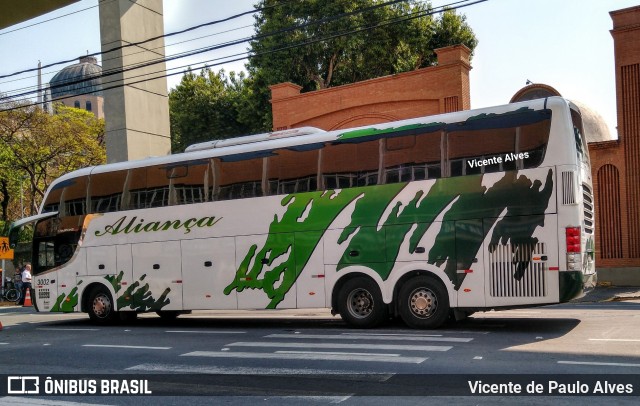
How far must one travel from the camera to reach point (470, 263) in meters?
12.5

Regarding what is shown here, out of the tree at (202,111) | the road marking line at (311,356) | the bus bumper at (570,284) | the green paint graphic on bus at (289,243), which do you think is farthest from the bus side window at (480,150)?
the tree at (202,111)

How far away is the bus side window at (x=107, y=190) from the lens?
16.9m

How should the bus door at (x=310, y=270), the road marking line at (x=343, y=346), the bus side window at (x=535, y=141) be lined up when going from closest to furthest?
the road marking line at (x=343, y=346), the bus side window at (x=535, y=141), the bus door at (x=310, y=270)

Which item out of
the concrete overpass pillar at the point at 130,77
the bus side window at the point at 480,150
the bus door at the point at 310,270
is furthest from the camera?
the concrete overpass pillar at the point at 130,77

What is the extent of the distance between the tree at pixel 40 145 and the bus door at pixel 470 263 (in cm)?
3856

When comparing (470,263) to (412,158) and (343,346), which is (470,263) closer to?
(412,158)

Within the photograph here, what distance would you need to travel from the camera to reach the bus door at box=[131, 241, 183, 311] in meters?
16.0

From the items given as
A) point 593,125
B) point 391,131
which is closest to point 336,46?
point 593,125

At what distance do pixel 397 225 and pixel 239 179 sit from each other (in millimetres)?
3842

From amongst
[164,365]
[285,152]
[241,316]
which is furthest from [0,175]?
[164,365]

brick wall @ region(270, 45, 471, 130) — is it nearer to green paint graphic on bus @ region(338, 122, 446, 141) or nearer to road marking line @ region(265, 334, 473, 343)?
green paint graphic on bus @ region(338, 122, 446, 141)

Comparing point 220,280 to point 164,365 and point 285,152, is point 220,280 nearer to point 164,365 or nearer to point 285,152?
point 285,152

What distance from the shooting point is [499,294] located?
482 inches

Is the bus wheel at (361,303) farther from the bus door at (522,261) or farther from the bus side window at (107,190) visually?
the bus side window at (107,190)
